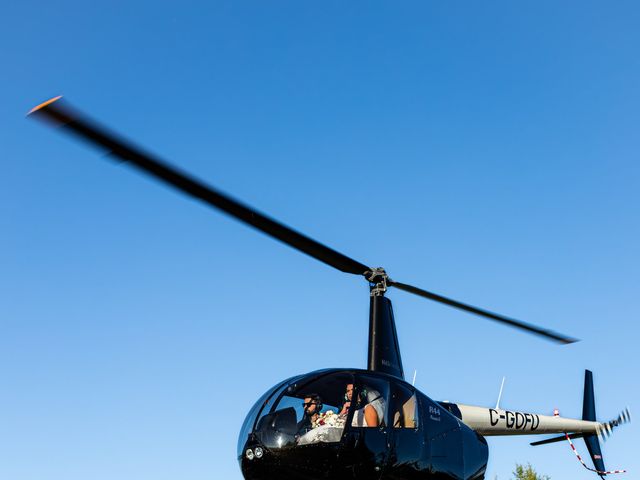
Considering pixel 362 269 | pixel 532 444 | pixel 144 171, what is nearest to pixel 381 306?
pixel 362 269

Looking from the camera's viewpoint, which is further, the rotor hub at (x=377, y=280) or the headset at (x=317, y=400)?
the rotor hub at (x=377, y=280)

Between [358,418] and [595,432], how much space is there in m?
13.6

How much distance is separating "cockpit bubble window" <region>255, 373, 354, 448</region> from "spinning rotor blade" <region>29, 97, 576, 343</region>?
196 centimetres

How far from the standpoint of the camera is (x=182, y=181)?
24.8ft

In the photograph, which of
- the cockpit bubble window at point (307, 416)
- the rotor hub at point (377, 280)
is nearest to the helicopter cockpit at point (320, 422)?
the cockpit bubble window at point (307, 416)

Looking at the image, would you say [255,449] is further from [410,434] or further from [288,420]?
[410,434]

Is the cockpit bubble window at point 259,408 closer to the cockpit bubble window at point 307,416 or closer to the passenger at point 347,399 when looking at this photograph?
the cockpit bubble window at point 307,416

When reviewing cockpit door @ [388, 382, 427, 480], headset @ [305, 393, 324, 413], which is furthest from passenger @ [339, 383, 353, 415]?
cockpit door @ [388, 382, 427, 480]

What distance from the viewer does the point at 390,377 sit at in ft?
33.0

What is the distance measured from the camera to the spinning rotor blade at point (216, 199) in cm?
607

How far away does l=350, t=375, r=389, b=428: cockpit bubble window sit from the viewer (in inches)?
363

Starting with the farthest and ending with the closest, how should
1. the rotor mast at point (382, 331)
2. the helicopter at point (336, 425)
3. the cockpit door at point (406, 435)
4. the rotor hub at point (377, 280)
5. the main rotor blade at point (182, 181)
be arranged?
1. the rotor hub at point (377, 280)
2. the rotor mast at point (382, 331)
3. the cockpit door at point (406, 435)
4. the helicopter at point (336, 425)
5. the main rotor blade at point (182, 181)

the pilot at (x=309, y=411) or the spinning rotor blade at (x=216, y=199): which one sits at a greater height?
the spinning rotor blade at (x=216, y=199)

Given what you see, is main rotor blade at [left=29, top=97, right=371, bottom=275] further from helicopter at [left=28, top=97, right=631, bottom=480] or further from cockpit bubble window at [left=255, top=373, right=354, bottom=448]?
cockpit bubble window at [left=255, top=373, right=354, bottom=448]
